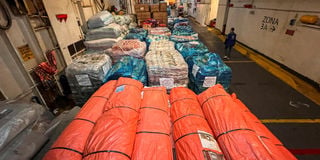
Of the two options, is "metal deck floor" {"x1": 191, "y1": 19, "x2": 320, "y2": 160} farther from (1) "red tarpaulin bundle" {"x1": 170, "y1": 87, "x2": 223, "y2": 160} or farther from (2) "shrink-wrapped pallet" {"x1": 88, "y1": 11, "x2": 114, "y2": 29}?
(2) "shrink-wrapped pallet" {"x1": 88, "y1": 11, "x2": 114, "y2": 29}

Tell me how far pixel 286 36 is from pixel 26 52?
284 inches

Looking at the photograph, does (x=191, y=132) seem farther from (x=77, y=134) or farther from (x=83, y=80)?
(x=83, y=80)

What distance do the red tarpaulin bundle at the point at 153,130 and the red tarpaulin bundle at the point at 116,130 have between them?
75 millimetres

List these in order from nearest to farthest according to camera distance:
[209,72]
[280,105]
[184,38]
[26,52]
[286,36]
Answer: [209,72] < [26,52] < [280,105] < [184,38] < [286,36]

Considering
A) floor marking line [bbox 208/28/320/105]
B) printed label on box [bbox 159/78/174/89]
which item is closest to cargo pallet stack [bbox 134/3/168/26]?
floor marking line [bbox 208/28/320/105]

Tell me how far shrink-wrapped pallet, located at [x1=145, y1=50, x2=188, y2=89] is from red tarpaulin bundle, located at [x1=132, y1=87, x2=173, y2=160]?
0.70 m

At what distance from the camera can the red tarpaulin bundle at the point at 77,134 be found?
1193 millimetres

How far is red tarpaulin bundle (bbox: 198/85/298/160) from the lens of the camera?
3.74 feet

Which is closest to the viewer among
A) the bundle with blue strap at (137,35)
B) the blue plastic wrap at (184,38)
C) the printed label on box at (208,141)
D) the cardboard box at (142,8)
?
the printed label on box at (208,141)

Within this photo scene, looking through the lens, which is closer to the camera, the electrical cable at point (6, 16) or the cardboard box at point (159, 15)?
the electrical cable at point (6, 16)

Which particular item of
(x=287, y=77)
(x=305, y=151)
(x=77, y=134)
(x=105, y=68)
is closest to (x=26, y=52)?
(x=105, y=68)

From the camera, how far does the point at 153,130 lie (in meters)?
1.39

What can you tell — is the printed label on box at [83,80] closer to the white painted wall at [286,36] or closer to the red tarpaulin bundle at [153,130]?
the red tarpaulin bundle at [153,130]

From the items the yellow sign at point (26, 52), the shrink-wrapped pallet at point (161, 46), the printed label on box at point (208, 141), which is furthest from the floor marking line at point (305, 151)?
the yellow sign at point (26, 52)
